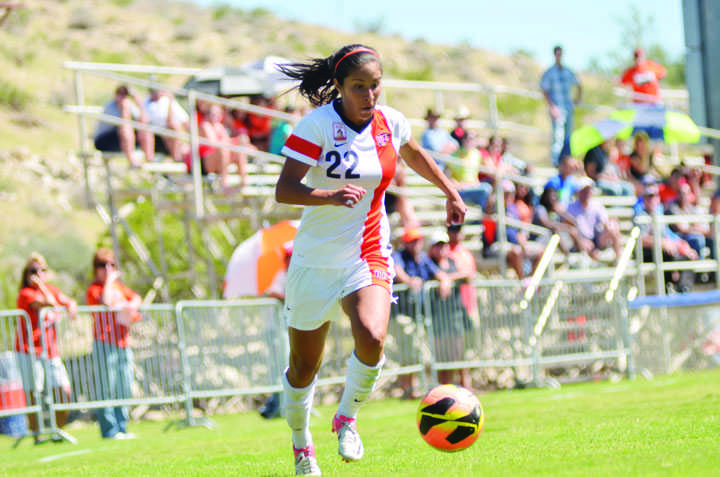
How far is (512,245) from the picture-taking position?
54.7 ft

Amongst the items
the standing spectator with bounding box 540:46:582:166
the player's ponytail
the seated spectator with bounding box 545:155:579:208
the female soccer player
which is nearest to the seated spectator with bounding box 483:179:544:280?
the seated spectator with bounding box 545:155:579:208

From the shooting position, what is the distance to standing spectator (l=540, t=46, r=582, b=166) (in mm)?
19781

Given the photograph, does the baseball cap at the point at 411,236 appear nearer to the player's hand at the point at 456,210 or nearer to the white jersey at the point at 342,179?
the player's hand at the point at 456,210

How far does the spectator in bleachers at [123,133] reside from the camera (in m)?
15.9

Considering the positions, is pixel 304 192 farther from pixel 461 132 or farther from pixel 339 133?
pixel 461 132

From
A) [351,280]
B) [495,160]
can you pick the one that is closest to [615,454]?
[351,280]

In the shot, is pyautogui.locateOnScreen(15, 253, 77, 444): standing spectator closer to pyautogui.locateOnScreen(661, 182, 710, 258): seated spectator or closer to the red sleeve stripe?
the red sleeve stripe

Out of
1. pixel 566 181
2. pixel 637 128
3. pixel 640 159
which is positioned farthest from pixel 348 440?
pixel 640 159

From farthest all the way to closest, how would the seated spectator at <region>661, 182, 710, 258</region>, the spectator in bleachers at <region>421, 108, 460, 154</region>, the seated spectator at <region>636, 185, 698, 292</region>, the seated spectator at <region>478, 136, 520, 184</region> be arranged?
the seated spectator at <region>478, 136, 520, 184</region>, the spectator in bleachers at <region>421, 108, 460, 154</region>, the seated spectator at <region>661, 182, 710, 258</region>, the seated spectator at <region>636, 185, 698, 292</region>

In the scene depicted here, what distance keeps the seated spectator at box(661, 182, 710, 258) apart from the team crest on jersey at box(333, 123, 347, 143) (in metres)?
12.7

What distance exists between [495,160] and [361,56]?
41.4 ft

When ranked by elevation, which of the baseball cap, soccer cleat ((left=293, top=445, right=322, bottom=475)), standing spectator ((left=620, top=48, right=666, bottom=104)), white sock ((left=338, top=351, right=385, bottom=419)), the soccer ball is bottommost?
soccer cleat ((left=293, top=445, right=322, bottom=475))

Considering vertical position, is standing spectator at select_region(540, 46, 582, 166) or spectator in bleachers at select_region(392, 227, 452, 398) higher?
standing spectator at select_region(540, 46, 582, 166)

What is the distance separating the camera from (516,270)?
16656mm
